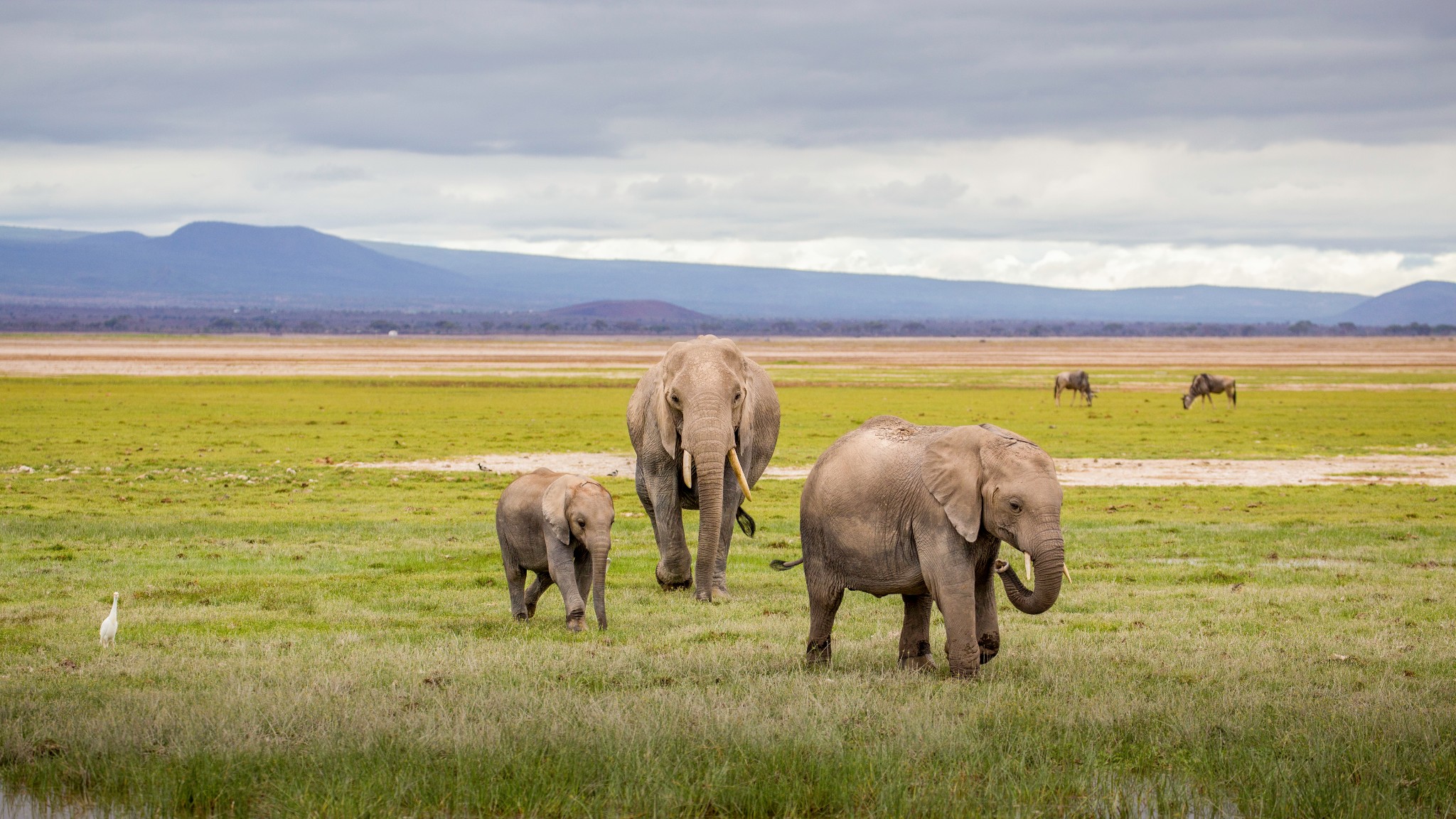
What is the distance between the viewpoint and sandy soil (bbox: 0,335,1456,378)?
91.8 metres

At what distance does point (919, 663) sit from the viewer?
1142cm

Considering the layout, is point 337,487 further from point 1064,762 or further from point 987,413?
point 987,413

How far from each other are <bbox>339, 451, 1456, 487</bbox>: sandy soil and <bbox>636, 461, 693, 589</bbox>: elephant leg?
50.6 ft

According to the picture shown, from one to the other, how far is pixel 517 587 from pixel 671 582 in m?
2.67

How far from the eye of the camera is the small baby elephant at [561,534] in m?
13.4

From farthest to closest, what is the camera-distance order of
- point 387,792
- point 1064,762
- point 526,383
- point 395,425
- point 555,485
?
point 526,383, point 395,425, point 555,485, point 1064,762, point 387,792

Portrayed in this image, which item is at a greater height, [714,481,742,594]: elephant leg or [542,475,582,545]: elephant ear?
[542,475,582,545]: elephant ear

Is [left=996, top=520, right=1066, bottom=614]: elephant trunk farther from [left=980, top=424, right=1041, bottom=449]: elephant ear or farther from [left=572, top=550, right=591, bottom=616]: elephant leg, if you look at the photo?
[left=572, top=550, right=591, bottom=616]: elephant leg

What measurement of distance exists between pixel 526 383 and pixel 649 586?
59883 mm

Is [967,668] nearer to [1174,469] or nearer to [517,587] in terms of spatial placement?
[517,587]

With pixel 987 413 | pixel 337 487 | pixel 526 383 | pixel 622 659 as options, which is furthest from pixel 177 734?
A: pixel 526 383

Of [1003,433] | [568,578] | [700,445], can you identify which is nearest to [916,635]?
[1003,433]

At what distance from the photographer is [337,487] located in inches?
1144

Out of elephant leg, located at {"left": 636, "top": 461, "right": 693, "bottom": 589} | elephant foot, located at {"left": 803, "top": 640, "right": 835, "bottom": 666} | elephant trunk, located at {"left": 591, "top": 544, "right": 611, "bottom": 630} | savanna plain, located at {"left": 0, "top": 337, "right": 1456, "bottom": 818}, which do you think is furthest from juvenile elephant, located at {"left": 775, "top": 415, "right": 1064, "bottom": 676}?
elephant leg, located at {"left": 636, "top": 461, "right": 693, "bottom": 589}
